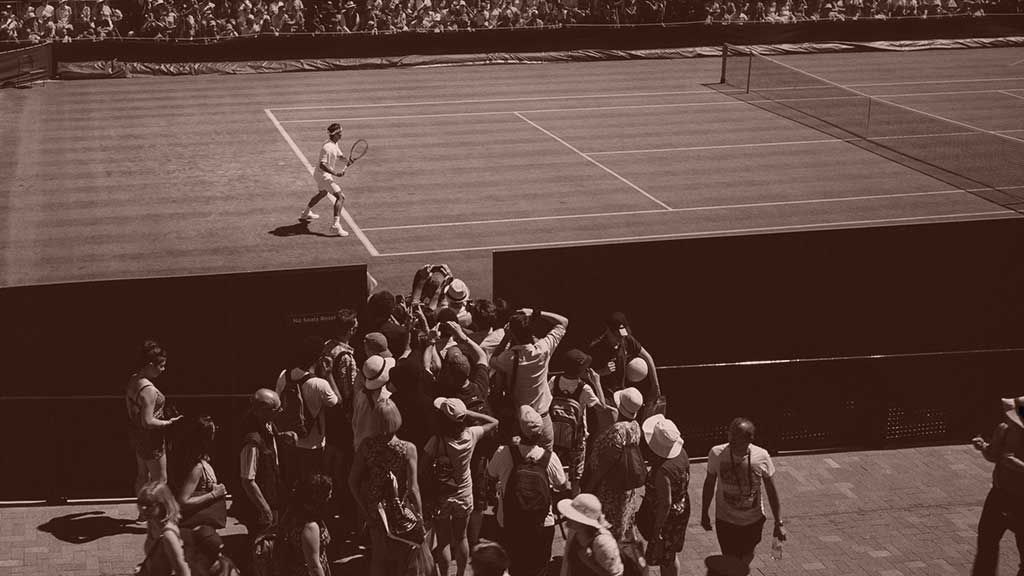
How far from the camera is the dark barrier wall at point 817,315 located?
15070 millimetres

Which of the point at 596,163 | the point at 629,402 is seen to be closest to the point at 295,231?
the point at 596,163

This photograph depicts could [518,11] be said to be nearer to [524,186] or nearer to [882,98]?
[882,98]

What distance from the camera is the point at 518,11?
43.6 m

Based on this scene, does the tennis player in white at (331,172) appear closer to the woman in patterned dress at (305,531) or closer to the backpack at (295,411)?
the backpack at (295,411)

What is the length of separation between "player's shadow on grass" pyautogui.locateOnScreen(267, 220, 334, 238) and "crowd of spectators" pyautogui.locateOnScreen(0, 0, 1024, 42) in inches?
645

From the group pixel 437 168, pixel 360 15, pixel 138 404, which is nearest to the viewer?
pixel 138 404

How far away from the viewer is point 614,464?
11203 mm

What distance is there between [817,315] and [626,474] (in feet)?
18.4

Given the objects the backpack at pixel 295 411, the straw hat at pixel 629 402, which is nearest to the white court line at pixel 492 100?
the backpack at pixel 295 411

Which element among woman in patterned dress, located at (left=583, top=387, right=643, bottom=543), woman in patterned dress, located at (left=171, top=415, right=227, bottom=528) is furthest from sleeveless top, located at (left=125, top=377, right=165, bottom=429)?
woman in patterned dress, located at (left=583, top=387, right=643, bottom=543)

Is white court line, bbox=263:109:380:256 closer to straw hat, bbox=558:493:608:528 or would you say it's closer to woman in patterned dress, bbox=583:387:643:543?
woman in patterned dress, bbox=583:387:643:543

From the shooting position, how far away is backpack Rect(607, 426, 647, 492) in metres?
11.2

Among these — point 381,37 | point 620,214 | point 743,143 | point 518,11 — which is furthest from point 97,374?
point 518,11

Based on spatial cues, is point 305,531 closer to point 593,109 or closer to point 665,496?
point 665,496
